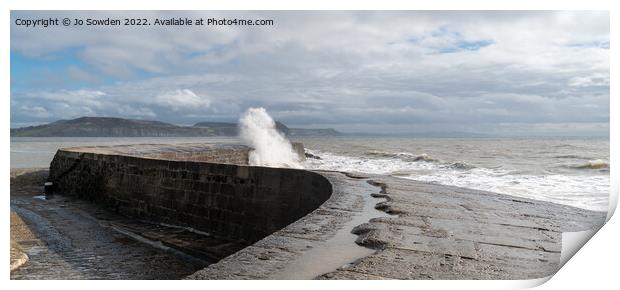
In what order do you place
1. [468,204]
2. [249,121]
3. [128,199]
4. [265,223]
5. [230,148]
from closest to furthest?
[468,204] → [265,223] → [128,199] → [230,148] → [249,121]

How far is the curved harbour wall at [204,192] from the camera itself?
6766mm

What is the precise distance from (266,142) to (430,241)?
1975cm

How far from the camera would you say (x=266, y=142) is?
2300 centimetres

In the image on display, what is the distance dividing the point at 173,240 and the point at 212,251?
103cm

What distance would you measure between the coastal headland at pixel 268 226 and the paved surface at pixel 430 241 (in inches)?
0.5

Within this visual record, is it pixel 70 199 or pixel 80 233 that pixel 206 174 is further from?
pixel 70 199

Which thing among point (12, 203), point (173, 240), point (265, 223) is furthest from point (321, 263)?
point (12, 203)

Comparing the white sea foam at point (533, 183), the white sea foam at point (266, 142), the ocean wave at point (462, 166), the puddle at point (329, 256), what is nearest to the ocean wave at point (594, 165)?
the white sea foam at point (533, 183)

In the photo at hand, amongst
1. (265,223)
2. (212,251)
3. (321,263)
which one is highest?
(321,263)

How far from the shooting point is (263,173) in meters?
7.18

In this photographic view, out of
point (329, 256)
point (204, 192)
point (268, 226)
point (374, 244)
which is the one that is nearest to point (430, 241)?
point (374, 244)

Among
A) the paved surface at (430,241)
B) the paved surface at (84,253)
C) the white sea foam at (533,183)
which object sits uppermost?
the paved surface at (430,241)

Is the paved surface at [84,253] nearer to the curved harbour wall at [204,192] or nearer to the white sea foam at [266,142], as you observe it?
the curved harbour wall at [204,192]

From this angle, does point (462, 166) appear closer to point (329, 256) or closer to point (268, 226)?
point (268, 226)
